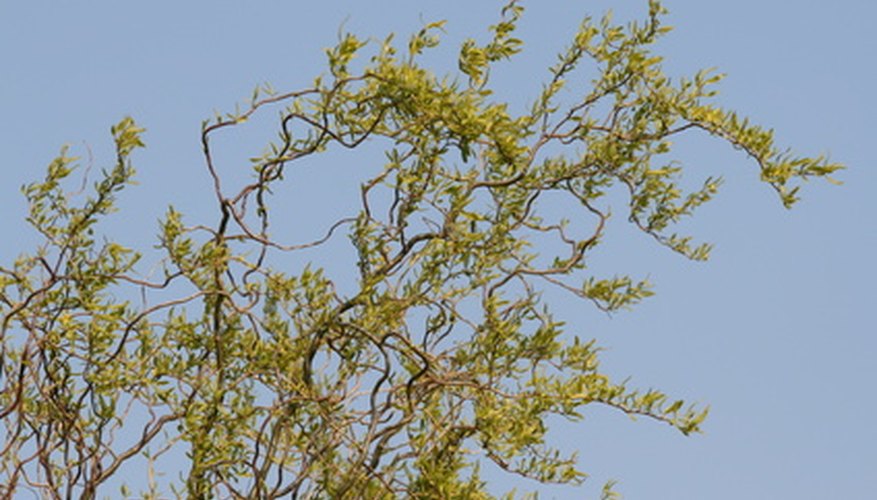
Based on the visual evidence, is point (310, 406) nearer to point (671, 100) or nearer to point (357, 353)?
point (357, 353)

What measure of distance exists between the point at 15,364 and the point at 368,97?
158 cm

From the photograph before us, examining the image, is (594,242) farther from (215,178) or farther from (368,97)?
(215,178)

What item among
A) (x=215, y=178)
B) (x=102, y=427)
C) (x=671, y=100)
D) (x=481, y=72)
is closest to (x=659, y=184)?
(x=671, y=100)

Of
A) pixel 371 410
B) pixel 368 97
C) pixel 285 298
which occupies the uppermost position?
pixel 368 97

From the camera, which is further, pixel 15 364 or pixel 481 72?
pixel 15 364

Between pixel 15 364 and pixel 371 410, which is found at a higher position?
pixel 15 364

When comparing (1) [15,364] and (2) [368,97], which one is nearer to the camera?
(2) [368,97]

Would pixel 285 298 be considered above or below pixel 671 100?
below

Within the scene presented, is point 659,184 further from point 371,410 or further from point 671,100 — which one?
point 371,410

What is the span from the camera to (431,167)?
4.97m

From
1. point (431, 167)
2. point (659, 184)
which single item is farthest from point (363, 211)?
point (659, 184)

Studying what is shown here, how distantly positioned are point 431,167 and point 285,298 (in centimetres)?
66

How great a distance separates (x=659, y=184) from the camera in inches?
207

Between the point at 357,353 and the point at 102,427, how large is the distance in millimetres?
901
